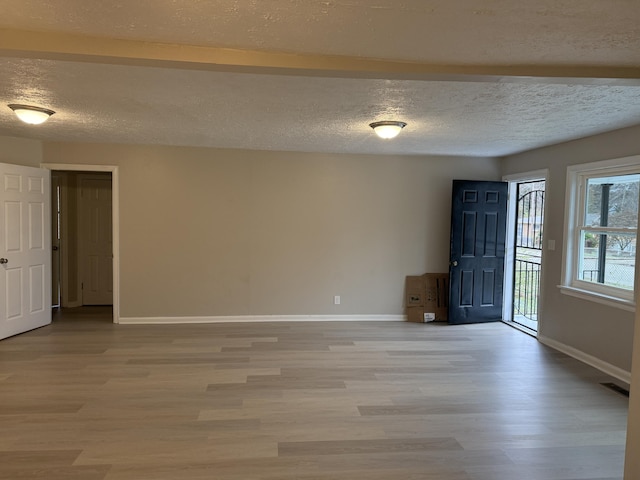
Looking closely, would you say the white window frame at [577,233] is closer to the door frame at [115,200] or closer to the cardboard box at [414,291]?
the cardboard box at [414,291]

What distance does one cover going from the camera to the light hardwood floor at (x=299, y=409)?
8.29 ft

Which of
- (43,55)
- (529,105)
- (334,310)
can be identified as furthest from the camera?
(334,310)

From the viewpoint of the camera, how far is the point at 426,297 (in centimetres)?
611

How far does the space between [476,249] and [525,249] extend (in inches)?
53.6

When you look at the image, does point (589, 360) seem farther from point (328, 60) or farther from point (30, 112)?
point (30, 112)

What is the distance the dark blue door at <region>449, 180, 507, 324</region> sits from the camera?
586 centimetres

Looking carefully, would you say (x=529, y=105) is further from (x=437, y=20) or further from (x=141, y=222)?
(x=141, y=222)

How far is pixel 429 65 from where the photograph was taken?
2.30 m

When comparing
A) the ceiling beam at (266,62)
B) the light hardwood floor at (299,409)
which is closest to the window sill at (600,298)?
the light hardwood floor at (299,409)

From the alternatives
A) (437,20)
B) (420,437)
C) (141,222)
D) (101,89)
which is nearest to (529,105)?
(437,20)

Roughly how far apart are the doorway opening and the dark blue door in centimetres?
20

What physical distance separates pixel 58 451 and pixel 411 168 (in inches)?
203

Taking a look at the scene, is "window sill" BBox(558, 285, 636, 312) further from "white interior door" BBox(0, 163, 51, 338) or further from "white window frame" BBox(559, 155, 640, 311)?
"white interior door" BBox(0, 163, 51, 338)

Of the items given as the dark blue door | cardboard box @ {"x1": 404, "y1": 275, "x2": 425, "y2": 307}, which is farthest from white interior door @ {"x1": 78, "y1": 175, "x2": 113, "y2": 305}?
the dark blue door
